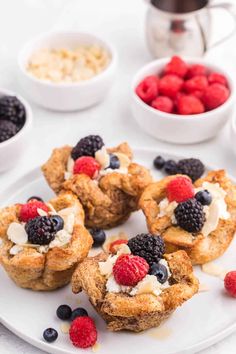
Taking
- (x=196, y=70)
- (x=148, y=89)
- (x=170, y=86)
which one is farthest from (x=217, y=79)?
(x=148, y=89)

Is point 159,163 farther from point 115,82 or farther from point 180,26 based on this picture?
point 180,26

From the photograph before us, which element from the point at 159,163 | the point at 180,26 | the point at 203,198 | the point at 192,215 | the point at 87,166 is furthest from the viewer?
the point at 180,26

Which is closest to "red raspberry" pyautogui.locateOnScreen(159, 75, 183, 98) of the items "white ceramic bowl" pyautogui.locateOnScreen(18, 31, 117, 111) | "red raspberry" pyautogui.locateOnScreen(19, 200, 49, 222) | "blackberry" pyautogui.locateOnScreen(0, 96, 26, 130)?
"white ceramic bowl" pyautogui.locateOnScreen(18, 31, 117, 111)

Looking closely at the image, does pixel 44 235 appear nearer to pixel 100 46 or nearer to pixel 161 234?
pixel 161 234

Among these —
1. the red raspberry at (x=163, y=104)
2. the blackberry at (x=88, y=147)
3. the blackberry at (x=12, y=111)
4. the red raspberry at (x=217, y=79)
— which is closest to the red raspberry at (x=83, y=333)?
the blackberry at (x=88, y=147)

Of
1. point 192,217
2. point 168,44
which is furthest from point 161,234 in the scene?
point 168,44

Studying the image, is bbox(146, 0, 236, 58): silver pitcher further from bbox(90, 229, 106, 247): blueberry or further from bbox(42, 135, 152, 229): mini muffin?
bbox(90, 229, 106, 247): blueberry
